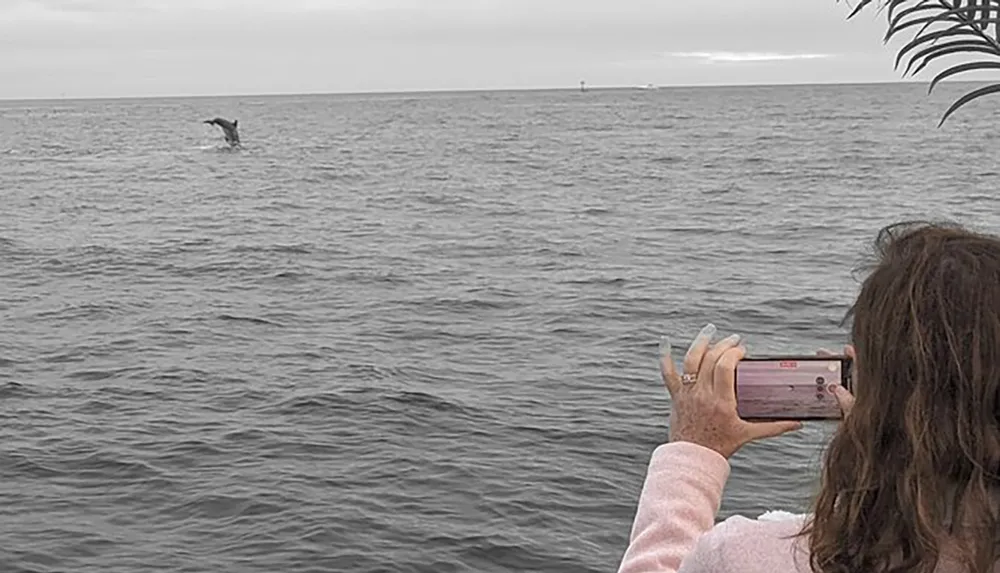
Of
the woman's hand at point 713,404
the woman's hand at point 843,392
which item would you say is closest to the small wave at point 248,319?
the woman's hand at point 713,404

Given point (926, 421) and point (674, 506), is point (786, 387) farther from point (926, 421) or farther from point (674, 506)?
point (926, 421)

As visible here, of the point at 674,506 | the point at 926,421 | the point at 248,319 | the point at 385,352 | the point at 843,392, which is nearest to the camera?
the point at 926,421

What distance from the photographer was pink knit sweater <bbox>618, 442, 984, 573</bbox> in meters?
2.10

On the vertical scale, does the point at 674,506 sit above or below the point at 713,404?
below

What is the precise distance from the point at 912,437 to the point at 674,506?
0.57m

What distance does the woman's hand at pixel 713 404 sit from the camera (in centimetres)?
243

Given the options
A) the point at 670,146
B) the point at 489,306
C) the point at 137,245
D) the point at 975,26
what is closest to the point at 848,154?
the point at 670,146

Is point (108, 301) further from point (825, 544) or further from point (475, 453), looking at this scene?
point (825, 544)

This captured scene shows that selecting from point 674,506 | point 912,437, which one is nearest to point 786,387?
point 674,506

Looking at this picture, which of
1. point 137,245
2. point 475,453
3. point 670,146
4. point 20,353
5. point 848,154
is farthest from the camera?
point 670,146

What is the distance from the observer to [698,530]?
237 centimetres

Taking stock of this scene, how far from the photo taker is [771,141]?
64.7 metres

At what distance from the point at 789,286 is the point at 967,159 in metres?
30.4

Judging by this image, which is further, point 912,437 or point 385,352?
point 385,352
